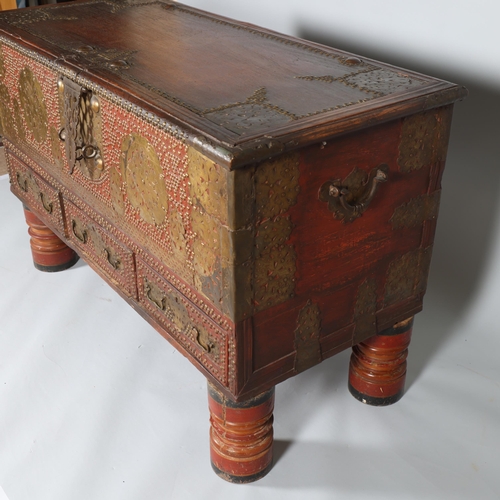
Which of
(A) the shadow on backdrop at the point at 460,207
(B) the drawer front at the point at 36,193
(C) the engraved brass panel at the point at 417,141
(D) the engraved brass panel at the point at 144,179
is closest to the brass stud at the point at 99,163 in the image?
(D) the engraved brass panel at the point at 144,179

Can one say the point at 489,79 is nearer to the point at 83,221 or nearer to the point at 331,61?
the point at 331,61

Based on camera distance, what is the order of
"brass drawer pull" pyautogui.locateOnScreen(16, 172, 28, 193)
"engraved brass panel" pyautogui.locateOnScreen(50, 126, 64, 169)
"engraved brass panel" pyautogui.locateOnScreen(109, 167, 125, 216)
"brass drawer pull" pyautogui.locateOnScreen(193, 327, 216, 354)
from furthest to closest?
"brass drawer pull" pyautogui.locateOnScreen(16, 172, 28, 193)
"engraved brass panel" pyautogui.locateOnScreen(50, 126, 64, 169)
"engraved brass panel" pyautogui.locateOnScreen(109, 167, 125, 216)
"brass drawer pull" pyautogui.locateOnScreen(193, 327, 216, 354)

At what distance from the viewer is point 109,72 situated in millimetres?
1526

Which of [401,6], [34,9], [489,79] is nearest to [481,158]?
[489,79]

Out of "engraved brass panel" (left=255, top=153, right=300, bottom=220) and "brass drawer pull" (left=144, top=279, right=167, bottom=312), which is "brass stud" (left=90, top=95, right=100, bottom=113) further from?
"engraved brass panel" (left=255, top=153, right=300, bottom=220)

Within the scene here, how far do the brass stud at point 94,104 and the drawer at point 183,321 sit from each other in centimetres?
35

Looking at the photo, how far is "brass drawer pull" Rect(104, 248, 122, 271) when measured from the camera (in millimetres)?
1701

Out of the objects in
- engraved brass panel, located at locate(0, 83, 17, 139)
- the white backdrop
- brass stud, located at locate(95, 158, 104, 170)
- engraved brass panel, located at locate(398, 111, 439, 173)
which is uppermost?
engraved brass panel, located at locate(398, 111, 439, 173)

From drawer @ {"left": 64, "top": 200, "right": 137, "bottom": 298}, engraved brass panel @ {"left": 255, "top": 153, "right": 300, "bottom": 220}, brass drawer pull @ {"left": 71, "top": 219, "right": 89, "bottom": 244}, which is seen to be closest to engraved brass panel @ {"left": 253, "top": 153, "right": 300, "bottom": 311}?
engraved brass panel @ {"left": 255, "top": 153, "right": 300, "bottom": 220}

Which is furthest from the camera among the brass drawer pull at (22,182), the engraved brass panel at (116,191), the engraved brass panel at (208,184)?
the brass drawer pull at (22,182)

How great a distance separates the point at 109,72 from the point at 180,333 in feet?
1.93

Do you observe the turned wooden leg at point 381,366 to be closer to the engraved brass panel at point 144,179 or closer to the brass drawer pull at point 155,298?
the brass drawer pull at point 155,298

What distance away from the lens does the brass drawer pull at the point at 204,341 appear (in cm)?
142

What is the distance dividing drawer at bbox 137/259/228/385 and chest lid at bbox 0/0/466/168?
39cm
